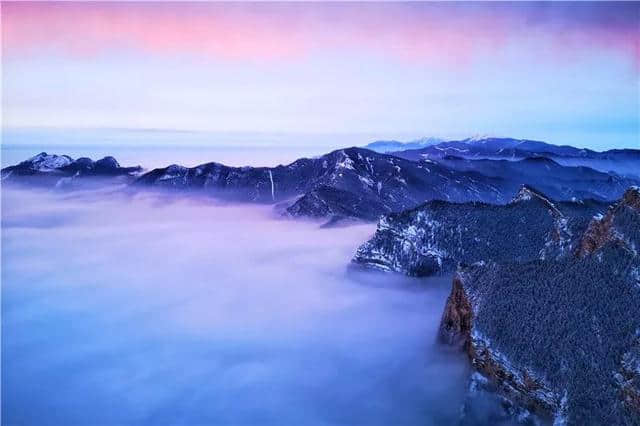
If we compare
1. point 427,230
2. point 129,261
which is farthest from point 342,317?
point 129,261

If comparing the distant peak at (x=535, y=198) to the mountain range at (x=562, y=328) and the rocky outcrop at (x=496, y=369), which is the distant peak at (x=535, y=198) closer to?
the mountain range at (x=562, y=328)

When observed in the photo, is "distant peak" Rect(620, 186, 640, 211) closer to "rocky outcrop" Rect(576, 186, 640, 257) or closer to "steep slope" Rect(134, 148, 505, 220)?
"rocky outcrop" Rect(576, 186, 640, 257)

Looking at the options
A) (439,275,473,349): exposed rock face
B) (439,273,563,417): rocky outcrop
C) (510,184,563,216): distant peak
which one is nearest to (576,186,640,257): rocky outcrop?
(439,275,473,349): exposed rock face

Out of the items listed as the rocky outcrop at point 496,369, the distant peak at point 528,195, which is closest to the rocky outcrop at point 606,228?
the rocky outcrop at point 496,369

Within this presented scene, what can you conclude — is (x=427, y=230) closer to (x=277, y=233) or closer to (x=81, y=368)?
(x=81, y=368)

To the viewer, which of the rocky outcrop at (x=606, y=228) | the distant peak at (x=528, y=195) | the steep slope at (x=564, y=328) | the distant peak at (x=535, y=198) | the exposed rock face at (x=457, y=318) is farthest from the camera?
the distant peak at (x=528, y=195)

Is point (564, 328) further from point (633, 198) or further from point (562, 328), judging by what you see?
point (633, 198)

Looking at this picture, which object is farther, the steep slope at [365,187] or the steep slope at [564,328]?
the steep slope at [365,187]
